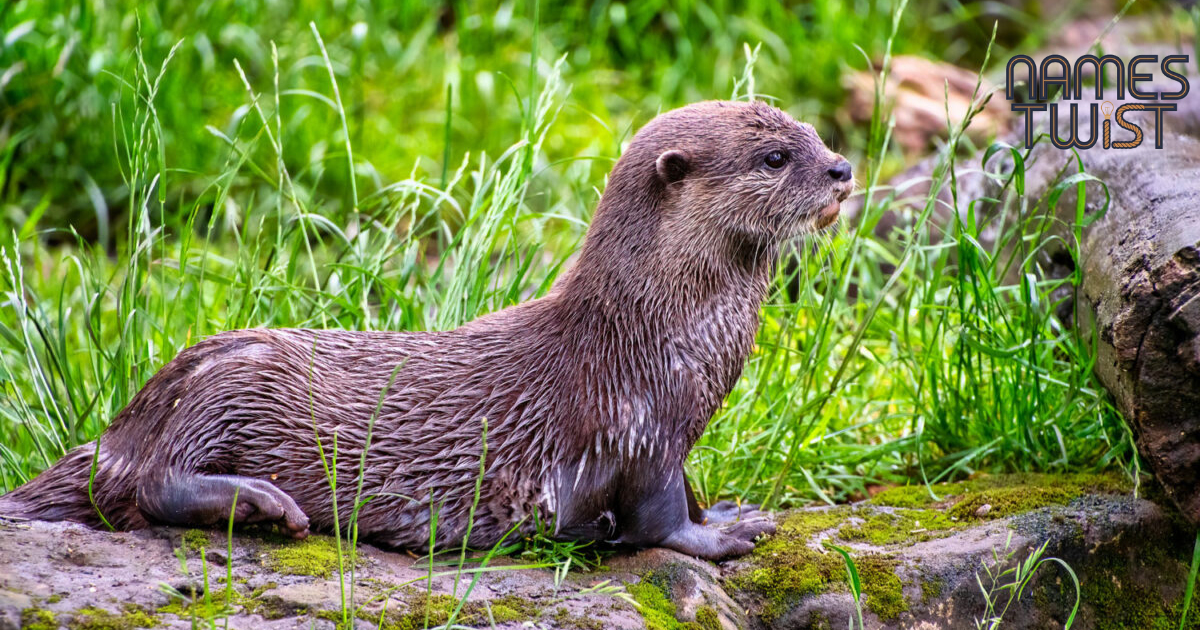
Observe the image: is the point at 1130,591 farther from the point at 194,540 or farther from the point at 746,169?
the point at 194,540

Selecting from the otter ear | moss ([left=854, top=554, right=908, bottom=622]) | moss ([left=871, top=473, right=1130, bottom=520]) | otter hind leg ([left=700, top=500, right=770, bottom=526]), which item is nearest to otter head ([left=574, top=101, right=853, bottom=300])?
the otter ear

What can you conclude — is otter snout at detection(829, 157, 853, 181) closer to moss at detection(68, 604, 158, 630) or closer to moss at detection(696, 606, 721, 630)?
moss at detection(696, 606, 721, 630)

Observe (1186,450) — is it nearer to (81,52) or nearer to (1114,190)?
(1114,190)

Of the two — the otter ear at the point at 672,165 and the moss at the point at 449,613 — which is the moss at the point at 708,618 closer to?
the moss at the point at 449,613

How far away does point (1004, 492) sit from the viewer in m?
3.37

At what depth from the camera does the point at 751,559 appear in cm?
301

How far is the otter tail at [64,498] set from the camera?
285 cm

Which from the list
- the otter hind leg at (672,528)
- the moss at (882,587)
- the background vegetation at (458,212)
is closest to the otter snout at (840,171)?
the background vegetation at (458,212)

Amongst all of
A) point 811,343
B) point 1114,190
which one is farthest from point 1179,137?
point 811,343

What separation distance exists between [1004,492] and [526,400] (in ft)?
4.67

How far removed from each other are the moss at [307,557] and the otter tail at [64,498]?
0.44 m

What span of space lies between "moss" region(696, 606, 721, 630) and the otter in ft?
0.77

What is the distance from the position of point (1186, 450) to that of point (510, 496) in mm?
1663

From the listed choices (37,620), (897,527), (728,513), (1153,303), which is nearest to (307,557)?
(37,620)
